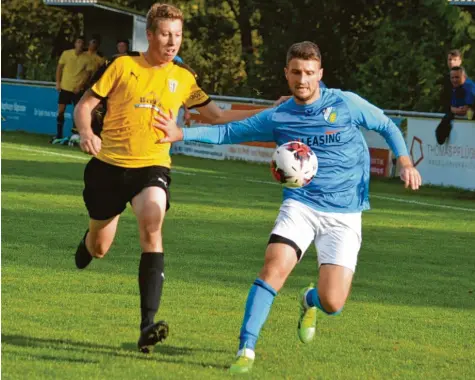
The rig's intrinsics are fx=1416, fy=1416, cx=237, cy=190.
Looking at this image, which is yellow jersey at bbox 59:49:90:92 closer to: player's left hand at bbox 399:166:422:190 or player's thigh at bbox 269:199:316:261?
player's thigh at bbox 269:199:316:261

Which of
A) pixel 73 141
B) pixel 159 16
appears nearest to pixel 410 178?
pixel 159 16

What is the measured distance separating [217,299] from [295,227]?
8.03 feet

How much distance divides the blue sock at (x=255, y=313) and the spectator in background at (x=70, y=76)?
22764mm

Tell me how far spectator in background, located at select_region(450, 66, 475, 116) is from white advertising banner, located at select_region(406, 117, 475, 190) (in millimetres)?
276

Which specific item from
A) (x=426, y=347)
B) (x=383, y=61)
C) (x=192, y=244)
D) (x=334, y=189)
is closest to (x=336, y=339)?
(x=426, y=347)

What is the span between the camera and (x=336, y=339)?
881 cm

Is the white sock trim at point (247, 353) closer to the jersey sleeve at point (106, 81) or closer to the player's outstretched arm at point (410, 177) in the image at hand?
the player's outstretched arm at point (410, 177)

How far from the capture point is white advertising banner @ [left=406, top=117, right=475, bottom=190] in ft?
73.6

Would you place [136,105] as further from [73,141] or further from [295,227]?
[73,141]

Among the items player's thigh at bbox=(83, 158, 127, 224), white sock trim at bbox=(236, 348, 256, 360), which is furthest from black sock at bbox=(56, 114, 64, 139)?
white sock trim at bbox=(236, 348, 256, 360)

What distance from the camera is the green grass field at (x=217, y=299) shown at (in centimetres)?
779

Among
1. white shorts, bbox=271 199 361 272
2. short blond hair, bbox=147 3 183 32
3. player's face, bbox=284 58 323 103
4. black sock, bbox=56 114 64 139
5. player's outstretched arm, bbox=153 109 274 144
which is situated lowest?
black sock, bbox=56 114 64 139

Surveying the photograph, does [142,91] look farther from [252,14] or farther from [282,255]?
[252,14]

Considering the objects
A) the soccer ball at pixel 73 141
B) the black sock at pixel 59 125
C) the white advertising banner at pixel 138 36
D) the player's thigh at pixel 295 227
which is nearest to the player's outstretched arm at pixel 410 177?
the player's thigh at pixel 295 227
